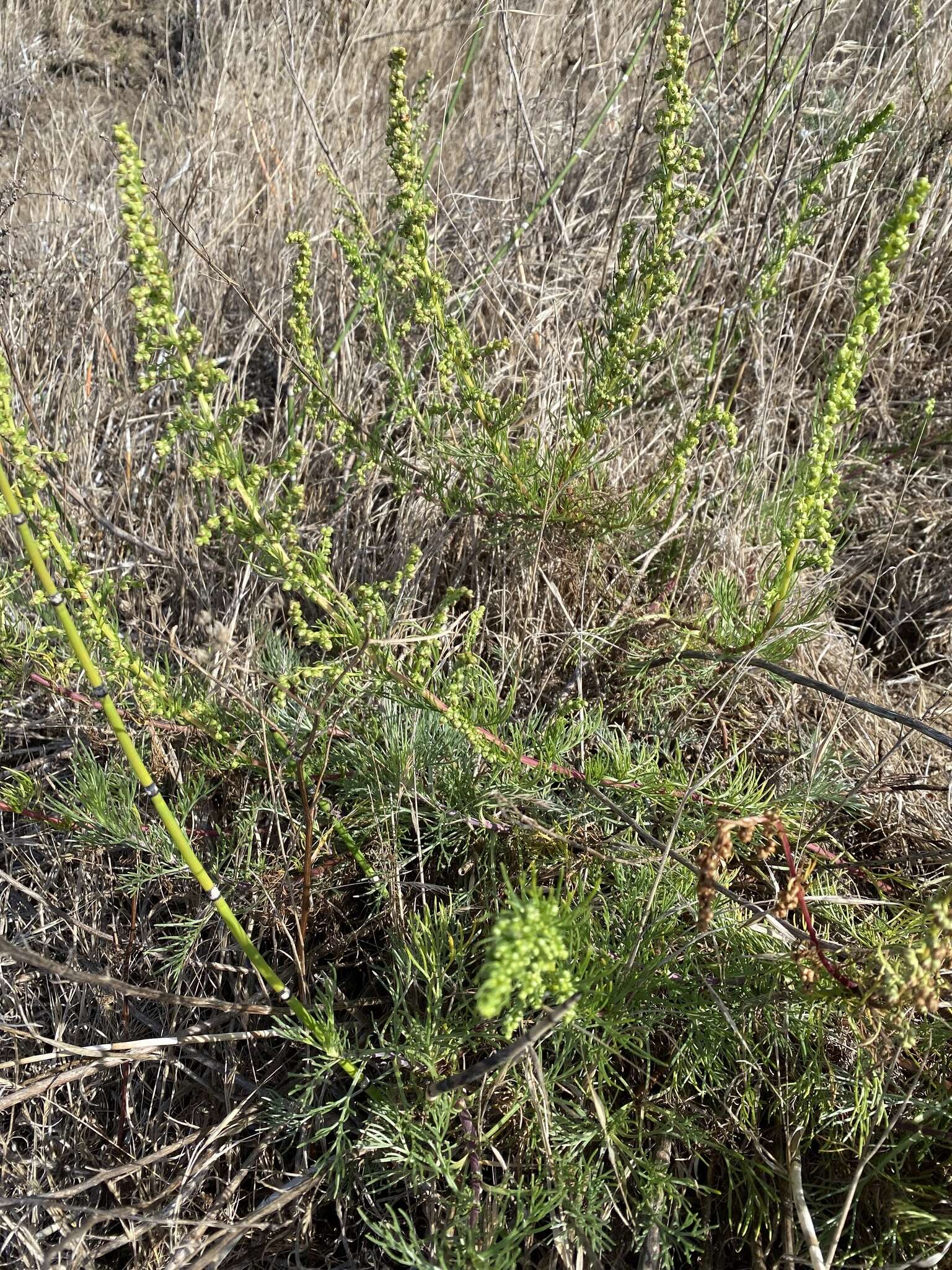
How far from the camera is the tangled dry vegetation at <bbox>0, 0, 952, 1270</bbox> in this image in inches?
59.5

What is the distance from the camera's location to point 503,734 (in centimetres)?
200

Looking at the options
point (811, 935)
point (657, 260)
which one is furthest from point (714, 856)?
point (657, 260)

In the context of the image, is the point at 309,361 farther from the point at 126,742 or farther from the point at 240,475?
the point at 126,742

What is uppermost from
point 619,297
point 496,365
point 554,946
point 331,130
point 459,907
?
point 331,130

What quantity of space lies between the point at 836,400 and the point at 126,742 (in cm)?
122

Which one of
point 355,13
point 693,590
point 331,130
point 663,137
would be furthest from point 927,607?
point 355,13

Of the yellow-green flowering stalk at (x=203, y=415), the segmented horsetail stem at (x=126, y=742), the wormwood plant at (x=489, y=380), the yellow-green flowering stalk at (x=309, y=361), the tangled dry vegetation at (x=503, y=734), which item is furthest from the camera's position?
the yellow-green flowering stalk at (x=309, y=361)

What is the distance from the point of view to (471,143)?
3.24 metres

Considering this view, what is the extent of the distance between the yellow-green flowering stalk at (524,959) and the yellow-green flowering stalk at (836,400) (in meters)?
0.80

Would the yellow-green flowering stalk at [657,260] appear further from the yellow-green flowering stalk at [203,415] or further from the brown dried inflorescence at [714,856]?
the brown dried inflorescence at [714,856]

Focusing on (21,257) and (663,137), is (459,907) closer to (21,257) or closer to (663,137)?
(663,137)

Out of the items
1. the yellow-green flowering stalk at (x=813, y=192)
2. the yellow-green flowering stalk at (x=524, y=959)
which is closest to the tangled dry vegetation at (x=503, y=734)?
the yellow-green flowering stalk at (x=524, y=959)

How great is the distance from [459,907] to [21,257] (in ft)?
8.65

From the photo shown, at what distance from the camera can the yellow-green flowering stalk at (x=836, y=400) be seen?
1.30 metres
